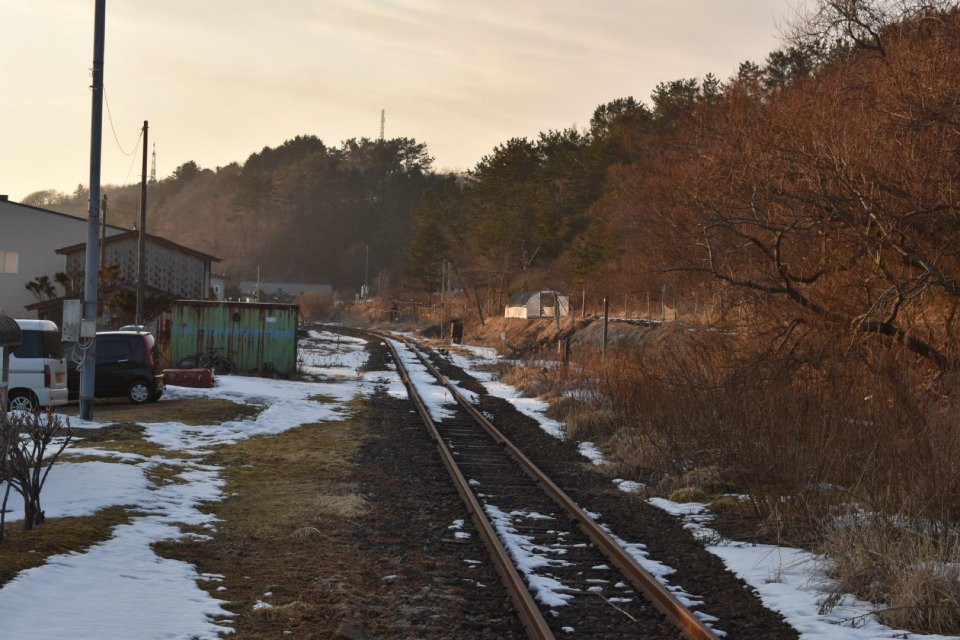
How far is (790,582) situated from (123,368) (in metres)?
16.7

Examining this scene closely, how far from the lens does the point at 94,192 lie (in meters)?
16.3

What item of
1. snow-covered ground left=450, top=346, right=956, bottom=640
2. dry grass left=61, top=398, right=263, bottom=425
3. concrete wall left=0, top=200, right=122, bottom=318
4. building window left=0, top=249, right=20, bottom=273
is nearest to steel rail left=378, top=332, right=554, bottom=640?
snow-covered ground left=450, top=346, right=956, bottom=640

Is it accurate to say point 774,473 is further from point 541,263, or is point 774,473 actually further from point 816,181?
point 541,263

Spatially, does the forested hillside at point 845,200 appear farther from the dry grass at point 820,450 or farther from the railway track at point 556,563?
the railway track at point 556,563

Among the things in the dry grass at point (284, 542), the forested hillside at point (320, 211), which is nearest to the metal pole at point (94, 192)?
the dry grass at point (284, 542)

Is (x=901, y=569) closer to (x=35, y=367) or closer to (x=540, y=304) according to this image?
(x=35, y=367)

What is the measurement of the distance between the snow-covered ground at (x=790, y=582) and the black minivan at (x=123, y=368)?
13297mm

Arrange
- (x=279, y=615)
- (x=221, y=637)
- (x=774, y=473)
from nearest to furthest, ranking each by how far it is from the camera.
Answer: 1. (x=221, y=637)
2. (x=279, y=615)
3. (x=774, y=473)

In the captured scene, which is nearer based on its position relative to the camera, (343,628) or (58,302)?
(343,628)

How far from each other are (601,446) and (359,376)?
16.5 m

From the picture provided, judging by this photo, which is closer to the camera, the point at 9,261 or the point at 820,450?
the point at 820,450

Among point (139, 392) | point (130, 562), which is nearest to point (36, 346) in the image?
point (139, 392)

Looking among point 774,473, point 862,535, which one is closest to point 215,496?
point 774,473

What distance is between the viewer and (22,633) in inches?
231
